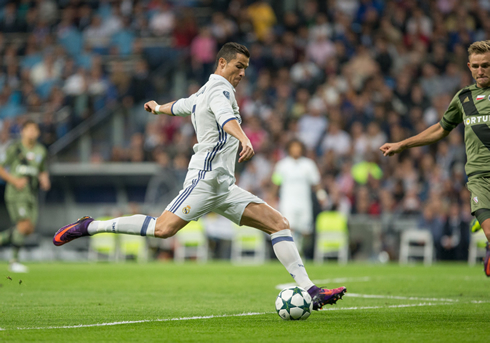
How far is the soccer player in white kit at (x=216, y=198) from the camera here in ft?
20.3

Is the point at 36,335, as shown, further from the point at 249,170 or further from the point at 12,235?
the point at 249,170

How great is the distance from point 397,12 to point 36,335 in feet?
56.1

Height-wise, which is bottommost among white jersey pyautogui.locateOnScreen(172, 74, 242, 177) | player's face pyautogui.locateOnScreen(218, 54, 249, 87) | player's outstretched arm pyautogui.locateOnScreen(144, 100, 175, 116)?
white jersey pyautogui.locateOnScreen(172, 74, 242, 177)

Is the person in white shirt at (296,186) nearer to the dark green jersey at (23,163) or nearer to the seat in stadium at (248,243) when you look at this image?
the seat in stadium at (248,243)

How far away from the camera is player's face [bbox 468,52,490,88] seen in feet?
19.8

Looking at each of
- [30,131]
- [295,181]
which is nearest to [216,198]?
[30,131]

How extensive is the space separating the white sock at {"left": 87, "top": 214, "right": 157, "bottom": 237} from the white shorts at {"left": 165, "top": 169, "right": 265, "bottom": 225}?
8.9 inches

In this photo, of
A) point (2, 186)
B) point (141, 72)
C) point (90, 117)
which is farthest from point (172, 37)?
point (2, 186)

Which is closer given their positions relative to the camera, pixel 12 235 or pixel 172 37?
pixel 12 235

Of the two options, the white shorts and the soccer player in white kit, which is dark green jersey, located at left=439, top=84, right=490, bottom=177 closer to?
the soccer player in white kit

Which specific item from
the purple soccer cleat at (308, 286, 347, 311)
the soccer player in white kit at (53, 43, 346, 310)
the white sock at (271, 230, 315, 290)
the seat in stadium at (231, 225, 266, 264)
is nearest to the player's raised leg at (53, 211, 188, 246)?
the soccer player in white kit at (53, 43, 346, 310)

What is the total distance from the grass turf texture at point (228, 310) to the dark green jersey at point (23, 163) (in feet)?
6.15

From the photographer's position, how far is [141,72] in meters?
21.7

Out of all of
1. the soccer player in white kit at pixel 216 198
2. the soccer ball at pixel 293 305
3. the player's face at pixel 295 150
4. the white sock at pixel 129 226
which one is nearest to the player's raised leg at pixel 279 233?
the soccer player in white kit at pixel 216 198
